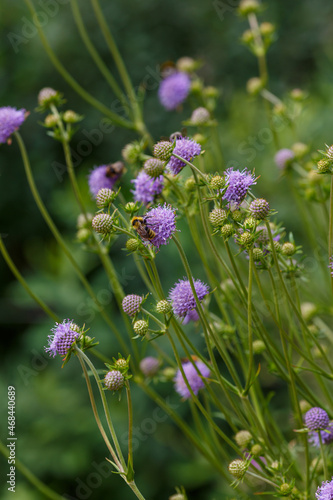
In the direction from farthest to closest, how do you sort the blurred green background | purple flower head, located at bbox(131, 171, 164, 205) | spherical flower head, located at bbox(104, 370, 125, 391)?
1. the blurred green background
2. purple flower head, located at bbox(131, 171, 164, 205)
3. spherical flower head, located at bbox(104, 370, 125, 391)

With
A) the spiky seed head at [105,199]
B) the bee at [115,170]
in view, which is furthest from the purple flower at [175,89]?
the spiky seed head at [105,199]

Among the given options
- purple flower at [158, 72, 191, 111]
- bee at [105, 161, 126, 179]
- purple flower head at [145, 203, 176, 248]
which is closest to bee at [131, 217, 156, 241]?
purple flower head at [145, 203, 176, 248]

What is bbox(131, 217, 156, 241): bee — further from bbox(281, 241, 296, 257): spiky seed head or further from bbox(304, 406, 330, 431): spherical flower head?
bbox(304, 406, 330, 431): spherical flower head

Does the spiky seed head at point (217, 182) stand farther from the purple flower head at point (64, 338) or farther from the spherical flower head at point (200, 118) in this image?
the spherical flower head at point (200, 118)

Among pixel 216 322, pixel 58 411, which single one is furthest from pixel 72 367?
pixel 216 322

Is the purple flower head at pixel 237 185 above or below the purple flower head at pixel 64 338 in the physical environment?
above

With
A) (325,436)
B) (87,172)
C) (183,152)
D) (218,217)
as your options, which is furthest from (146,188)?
(87,172)
